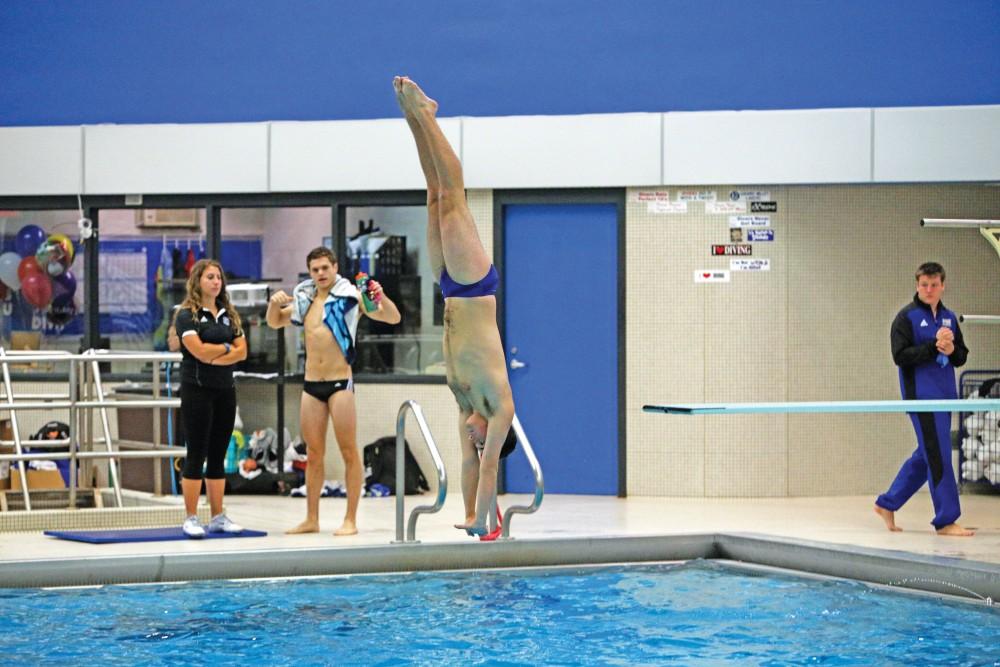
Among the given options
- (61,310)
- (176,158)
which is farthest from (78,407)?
Result: (61,310)

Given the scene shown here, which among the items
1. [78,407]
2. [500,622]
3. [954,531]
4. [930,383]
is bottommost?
[500,622]

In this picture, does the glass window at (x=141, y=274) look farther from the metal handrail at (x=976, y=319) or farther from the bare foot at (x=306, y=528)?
the metal handrail at (x=976, y=319)

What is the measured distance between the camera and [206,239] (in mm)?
10734

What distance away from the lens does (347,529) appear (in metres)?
7.85

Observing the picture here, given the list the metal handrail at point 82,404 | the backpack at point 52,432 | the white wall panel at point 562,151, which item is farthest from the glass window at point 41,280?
the white wall panel at point 562,151

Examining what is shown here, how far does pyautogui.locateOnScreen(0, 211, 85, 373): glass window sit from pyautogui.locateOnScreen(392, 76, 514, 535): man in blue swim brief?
19.8ft

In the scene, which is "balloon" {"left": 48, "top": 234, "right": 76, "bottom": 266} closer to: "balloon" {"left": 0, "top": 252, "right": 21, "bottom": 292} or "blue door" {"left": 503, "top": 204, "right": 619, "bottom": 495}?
"balloon" {"left": 0, "top": 252, "right": 21, "bottom": 292}

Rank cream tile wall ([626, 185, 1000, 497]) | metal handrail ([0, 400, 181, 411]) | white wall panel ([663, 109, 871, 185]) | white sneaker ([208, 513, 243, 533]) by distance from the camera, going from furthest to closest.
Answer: cream tile wall ([626, 185, 1000, 497])
white wall panel ([663, 109, 871, 185])
metal handrail ([0, 400, 181, 411])
white sneaker ([208, 513, 243, 533])

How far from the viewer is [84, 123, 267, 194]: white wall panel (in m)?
10.4

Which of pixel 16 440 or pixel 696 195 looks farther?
pixel 696 195

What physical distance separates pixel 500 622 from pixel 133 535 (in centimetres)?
261

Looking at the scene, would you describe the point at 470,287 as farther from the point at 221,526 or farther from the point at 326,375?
the point at 221,526

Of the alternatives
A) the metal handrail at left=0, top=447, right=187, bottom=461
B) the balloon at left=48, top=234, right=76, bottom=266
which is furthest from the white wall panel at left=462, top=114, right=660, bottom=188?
the balloon at left=48, top=234, right=76, bottom=266

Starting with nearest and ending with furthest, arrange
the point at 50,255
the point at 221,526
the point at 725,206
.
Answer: the point at 221,526
the point at 725,206
the point at 50,255
